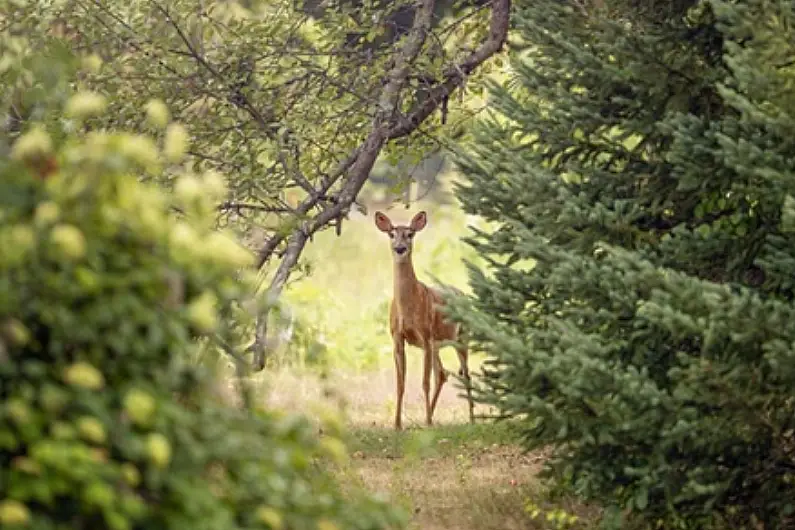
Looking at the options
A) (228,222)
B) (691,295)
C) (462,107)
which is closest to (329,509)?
(691,295)

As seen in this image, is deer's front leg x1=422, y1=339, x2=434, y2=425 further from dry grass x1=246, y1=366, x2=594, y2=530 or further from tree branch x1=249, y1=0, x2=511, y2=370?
tree branch x1=249, y1=0, x2=511, y2=370

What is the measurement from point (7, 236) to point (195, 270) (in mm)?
499

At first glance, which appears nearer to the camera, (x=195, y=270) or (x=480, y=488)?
(x=195, y=270)

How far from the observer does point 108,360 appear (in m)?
3.98

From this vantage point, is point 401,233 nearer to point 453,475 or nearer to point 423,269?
point 453,475

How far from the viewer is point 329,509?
4.43 metres

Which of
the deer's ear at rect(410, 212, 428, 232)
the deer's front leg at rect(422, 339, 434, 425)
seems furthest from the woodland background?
the deer's ear at rect(410, 212, 428, 232)

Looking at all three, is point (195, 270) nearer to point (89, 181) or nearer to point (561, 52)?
point (89, 181)

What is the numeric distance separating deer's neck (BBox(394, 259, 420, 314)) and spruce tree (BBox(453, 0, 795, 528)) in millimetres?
4343

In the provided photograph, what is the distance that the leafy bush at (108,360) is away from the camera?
380 cm

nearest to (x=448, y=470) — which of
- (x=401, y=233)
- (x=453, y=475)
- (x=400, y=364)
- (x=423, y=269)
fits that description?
(x=453, y=475)

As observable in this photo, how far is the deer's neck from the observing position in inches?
520

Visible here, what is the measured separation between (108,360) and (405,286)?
930 centimetres

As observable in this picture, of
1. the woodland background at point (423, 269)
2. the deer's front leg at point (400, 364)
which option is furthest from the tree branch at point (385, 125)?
the deer's front leg at point (400, 364)
